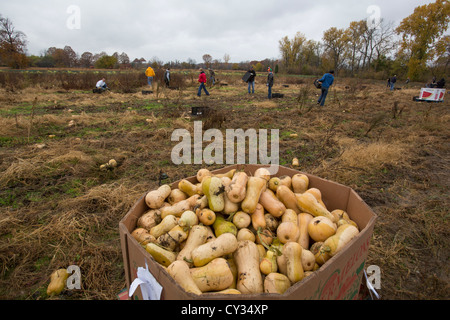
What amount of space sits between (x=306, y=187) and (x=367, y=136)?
6.33 m

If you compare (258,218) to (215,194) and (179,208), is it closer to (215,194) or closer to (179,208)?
(215,194)

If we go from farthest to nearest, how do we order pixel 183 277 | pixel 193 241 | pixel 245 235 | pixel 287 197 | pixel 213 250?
pixel 287 197, pixel 245 235, pixel 193 241, pixel 213 250, pixel 183 277

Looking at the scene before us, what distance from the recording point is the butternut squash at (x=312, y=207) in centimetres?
209

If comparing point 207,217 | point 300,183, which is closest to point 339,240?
point 300,183

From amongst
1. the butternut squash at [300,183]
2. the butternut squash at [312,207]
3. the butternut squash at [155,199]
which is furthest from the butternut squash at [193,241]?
the butternut squash at [300,183]

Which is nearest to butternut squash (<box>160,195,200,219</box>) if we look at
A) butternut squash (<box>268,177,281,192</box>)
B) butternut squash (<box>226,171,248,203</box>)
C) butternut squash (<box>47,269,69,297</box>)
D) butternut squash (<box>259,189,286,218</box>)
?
butternut squash (<box>226,171,248,203</box>)

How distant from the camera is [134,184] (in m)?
4.39

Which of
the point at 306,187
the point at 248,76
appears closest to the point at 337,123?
the point at 306,187

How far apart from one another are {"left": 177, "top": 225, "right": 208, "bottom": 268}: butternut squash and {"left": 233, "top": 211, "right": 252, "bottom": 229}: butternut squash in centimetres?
28

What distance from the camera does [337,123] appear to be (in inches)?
347

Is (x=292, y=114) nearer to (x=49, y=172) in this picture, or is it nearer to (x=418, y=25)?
(x=49, y=172)

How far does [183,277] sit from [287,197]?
124 cm

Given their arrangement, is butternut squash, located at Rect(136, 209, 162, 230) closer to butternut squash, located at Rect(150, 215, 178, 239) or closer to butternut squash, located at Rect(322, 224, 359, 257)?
butternut squash, located at Rect(150, 215, 178, 239)

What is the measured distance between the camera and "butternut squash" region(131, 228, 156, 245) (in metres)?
1.77
